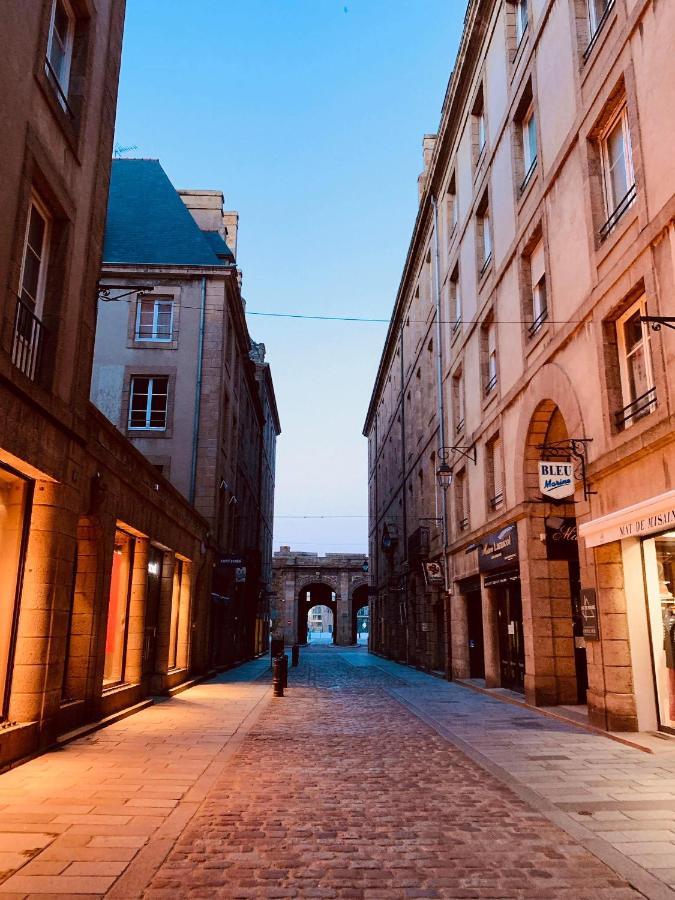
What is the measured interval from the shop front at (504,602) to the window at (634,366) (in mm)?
4777

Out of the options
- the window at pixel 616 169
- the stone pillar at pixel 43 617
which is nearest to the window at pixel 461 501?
the window at pixel 616 169

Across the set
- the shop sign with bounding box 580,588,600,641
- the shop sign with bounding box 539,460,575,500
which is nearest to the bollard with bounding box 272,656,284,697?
the shop sign with bounding box 580,588,600,641

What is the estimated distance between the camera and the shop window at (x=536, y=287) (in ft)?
46.3

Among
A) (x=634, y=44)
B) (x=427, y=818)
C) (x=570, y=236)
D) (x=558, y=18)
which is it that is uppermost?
(x=558, y=18)

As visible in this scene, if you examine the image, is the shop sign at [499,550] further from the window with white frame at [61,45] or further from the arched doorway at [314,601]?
the arched doorway at [314,601]

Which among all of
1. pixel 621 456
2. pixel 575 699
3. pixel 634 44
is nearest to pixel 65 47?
pixel 634 44

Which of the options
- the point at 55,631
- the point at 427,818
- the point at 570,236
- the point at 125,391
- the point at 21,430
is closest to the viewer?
the point at 427,818

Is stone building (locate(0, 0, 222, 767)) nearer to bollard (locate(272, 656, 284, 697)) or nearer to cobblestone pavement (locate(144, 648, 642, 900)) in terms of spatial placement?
cobblestone pavement (locate(144, 648, 642, 900))

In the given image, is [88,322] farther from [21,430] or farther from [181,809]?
[181,809]

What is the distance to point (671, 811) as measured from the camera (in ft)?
19.6

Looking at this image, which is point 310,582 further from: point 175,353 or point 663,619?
point 663,619

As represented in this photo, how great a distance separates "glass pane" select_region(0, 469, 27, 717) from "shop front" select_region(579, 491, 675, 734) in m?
7.78

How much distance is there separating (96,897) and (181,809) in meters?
2.12

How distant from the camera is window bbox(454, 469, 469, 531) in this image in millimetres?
20234
